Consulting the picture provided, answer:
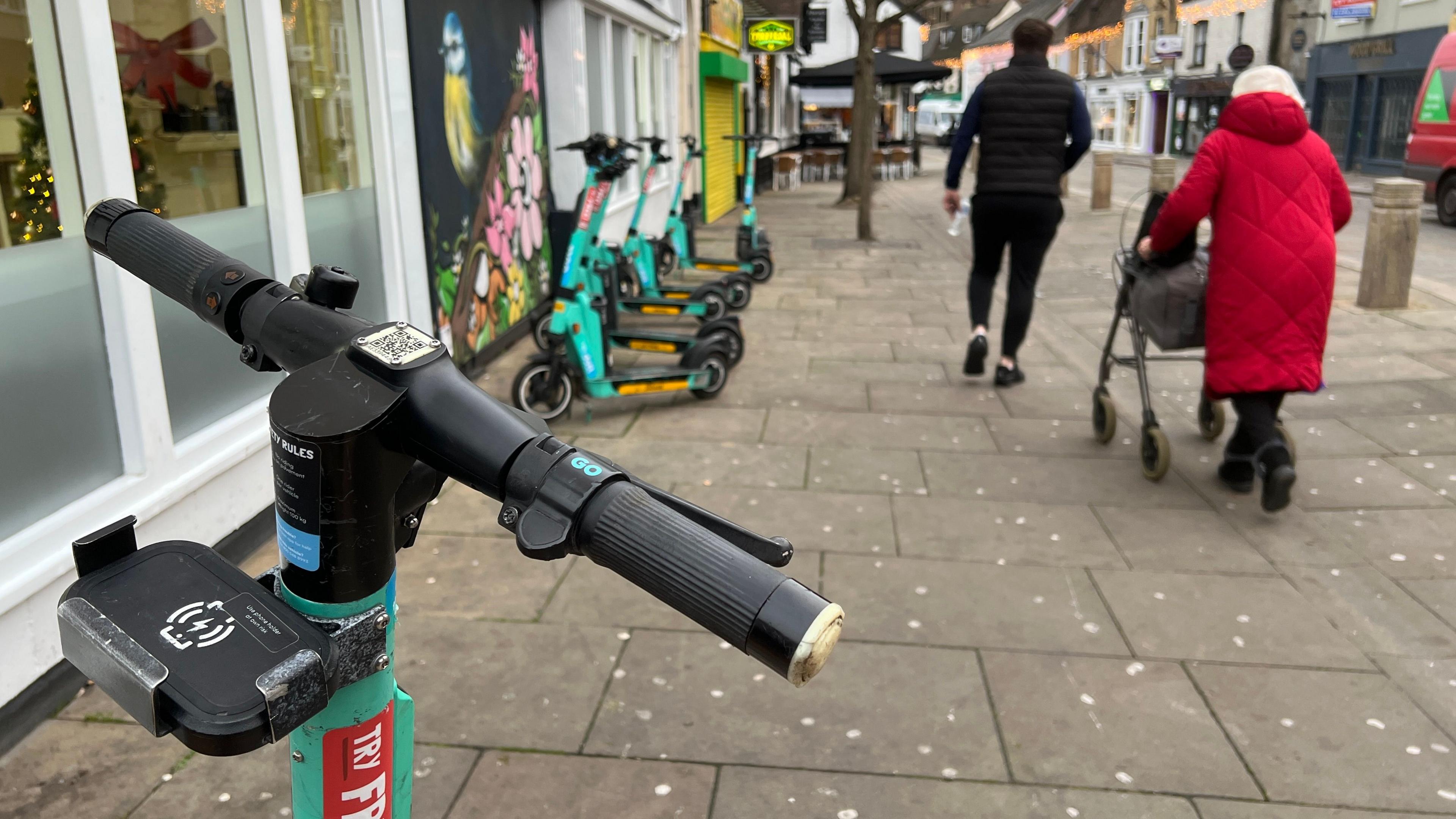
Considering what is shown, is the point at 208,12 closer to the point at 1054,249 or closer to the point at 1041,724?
the point at 1041,724

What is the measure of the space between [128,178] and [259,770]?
192 cm

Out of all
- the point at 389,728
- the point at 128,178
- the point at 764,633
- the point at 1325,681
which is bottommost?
the point at 1325,681

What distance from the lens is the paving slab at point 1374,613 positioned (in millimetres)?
3391

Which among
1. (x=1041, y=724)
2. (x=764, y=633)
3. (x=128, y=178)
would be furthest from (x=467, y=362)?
(x=764, y=633)

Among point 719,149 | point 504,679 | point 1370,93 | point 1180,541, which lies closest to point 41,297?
point 504,679

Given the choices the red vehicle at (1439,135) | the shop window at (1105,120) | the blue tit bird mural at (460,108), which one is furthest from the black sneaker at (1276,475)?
the shop window at (1105,120)

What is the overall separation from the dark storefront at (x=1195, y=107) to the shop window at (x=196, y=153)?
127 ft

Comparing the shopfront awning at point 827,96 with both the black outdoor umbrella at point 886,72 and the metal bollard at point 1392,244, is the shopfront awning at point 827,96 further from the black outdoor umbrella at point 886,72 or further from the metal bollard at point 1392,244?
the metal bollard at point 1392,244

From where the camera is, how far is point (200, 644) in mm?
922

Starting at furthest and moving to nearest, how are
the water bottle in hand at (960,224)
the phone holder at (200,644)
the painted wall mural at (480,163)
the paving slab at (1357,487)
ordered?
the water bottle in hand at (960,224) < the painted wall mural at (480,163) < the paving slab at (1357,487) < the phone holder at (200,644)

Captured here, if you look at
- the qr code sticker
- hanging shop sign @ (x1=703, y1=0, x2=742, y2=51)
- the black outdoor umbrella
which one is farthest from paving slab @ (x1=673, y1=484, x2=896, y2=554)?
the black outdoor umbrella

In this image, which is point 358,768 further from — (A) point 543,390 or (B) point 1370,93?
(B) point 1370,93

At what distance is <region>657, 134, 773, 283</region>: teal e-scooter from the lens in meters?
10.3

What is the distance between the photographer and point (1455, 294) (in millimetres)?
9531
